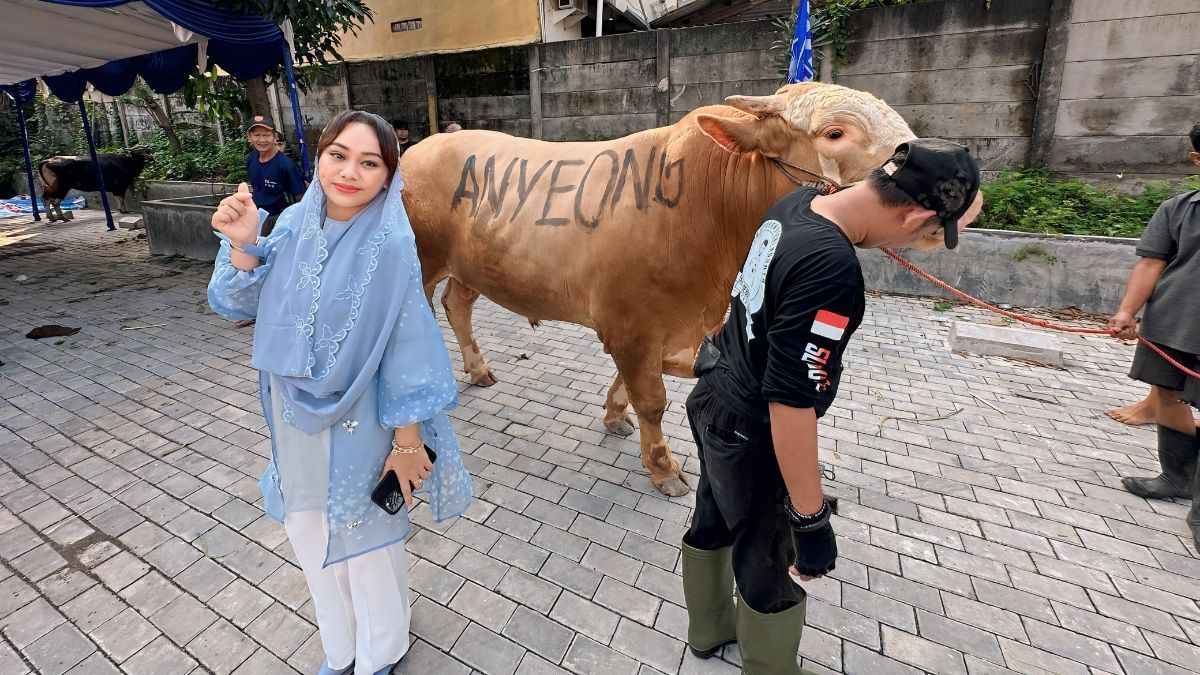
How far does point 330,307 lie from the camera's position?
69.3 inches

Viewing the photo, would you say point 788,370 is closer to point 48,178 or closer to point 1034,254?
point 1034,254

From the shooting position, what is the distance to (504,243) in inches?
137

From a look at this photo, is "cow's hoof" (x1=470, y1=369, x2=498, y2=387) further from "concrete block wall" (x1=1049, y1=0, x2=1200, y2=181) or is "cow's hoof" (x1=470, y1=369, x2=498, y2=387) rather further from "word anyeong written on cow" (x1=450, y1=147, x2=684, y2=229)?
"concrete block wall" (x1=1049, y1=0, x2=1200, y2=181)

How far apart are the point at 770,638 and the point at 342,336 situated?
1620 millimetres

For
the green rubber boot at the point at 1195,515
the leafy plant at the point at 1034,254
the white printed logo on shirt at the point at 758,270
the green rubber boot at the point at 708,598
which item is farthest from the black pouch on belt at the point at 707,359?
the leafy plant at the point at 1034,254

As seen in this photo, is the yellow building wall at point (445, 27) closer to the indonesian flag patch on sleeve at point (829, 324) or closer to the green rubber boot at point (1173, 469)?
the green rubber boot at point (1173, 469)

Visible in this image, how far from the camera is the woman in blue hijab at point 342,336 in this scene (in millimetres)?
1762

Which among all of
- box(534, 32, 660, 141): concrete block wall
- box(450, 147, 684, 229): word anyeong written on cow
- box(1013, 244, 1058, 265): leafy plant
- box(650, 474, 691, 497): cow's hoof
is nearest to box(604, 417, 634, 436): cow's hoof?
box(650, 474, 691, 497): cow's hoof

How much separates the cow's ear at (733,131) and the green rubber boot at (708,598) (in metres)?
1.60

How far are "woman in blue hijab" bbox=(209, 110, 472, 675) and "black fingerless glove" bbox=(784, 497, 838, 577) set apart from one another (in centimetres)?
111

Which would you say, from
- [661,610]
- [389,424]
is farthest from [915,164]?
[661,610]

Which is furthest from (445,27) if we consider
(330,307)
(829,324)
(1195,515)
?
(1195,515)

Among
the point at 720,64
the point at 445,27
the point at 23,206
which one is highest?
the point at 445,27

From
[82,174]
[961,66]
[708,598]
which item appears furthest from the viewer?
[82,174]
